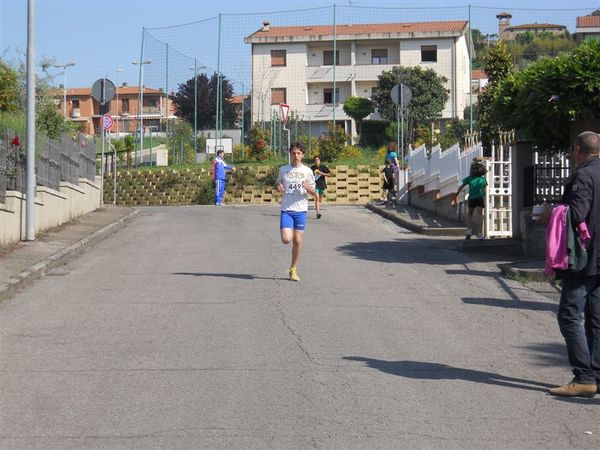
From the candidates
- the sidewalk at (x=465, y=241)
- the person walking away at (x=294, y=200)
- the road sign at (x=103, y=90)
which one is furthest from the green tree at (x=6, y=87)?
the person walking away at (x=294, y=200)

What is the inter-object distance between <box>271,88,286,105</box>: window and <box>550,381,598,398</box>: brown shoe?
Result: 51.2 m

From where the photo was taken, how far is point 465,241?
57.4 ft

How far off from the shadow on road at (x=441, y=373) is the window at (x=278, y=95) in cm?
5015

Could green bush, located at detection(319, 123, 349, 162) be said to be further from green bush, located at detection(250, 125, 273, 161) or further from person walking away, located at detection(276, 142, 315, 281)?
person walking away, located at detection(276, 142, 315, 281)

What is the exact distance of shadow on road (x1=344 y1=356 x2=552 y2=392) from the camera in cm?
773

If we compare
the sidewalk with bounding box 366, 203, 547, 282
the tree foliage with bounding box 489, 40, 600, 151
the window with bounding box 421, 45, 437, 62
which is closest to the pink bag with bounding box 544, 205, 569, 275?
the sidewalk with bounding box 366, 203, 547, 282

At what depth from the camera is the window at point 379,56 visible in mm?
63506

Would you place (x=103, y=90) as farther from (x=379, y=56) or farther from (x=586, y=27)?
(x=379, y=56)

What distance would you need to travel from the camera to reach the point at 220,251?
1678cm

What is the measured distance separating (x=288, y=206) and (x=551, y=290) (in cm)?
372

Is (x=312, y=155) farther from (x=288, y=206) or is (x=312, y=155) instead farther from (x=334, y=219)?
(x=288, y=206)

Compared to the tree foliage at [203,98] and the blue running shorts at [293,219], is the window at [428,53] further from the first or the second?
the blue running shorts at [293,219]

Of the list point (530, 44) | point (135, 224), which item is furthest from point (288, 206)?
point (530, 44)

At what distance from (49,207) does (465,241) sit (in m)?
7.92
